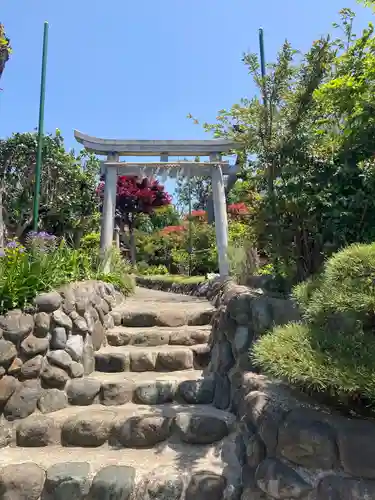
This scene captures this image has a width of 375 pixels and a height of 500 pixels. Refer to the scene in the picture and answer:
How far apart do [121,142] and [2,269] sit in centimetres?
373

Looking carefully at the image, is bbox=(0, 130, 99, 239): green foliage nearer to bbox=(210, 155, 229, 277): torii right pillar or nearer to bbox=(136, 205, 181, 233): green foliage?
bbox=(210, 155, 229, 277): torii right pillar

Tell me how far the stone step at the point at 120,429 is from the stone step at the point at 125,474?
77 millimetres

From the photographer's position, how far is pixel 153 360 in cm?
305

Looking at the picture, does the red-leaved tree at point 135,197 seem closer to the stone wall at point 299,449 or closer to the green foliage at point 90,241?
the green foliage at point 90,241

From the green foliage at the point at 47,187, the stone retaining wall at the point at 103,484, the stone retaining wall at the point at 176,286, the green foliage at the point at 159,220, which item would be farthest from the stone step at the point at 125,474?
the green foliage at the point at 159,220

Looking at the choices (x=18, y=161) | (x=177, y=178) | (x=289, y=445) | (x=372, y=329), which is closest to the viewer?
(x=289, y=445)

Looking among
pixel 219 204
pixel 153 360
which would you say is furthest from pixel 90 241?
pixel 153 360

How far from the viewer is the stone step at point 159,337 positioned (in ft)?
11.0

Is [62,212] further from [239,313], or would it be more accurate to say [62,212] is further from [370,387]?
[370,387]

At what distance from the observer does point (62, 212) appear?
8547 mm

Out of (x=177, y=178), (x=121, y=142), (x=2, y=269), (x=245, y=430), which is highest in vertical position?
(x=121, y=142)

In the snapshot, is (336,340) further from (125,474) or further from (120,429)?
(120,429)

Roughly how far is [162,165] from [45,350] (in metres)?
4.14

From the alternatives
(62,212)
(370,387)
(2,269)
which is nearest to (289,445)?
Result: (370,387)
